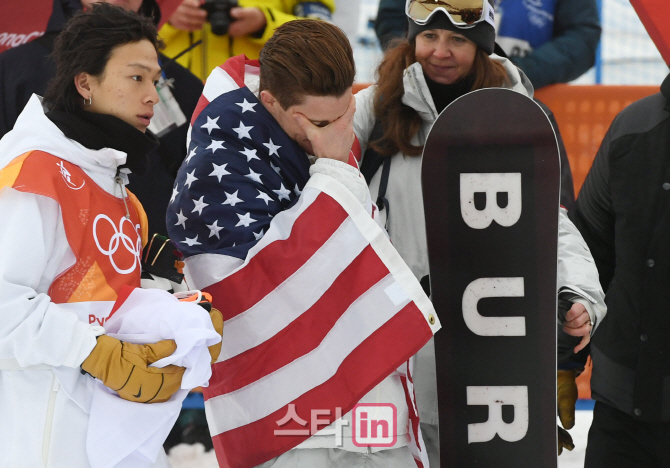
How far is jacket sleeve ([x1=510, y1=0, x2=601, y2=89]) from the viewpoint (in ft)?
14.0

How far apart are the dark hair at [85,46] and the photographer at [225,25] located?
1.74 meters

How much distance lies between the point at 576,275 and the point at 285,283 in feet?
3.06

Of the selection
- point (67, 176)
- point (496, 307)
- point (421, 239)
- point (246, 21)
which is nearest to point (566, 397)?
point (496, 307)

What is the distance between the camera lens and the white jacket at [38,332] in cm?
177

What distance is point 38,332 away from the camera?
5.81ft

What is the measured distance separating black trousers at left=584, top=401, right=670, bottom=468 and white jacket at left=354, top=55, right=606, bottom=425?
55cm

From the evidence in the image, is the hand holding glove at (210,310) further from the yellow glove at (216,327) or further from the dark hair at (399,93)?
the dark hair at (399,93)

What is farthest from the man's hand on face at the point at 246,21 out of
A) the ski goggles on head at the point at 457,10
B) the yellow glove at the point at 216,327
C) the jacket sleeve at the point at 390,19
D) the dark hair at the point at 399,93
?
the yellow glove at the point at 216,327

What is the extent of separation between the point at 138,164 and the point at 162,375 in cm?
57

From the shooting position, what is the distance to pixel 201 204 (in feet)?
6.51

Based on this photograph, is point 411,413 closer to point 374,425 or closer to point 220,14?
point 374,425

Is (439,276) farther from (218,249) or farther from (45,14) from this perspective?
(45,14)

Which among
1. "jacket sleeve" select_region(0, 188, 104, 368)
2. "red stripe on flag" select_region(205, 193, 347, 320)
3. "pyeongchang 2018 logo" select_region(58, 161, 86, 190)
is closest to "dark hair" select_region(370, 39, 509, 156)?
"red stripe on flag" select_region(205, 193, 347, 320)

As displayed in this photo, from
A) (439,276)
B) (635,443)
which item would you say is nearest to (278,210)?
(439,276)
